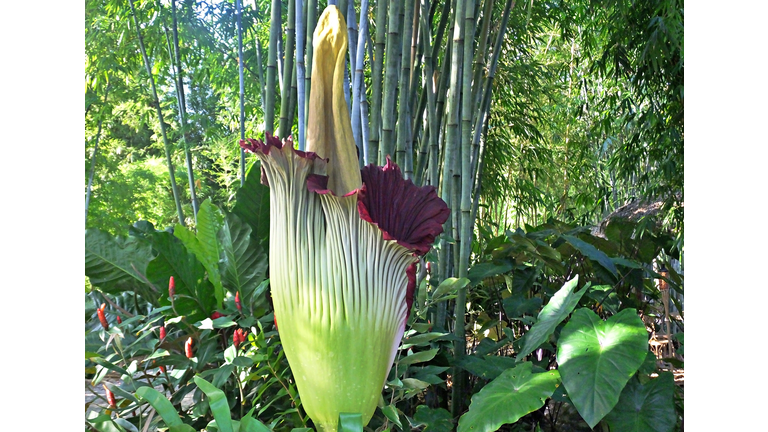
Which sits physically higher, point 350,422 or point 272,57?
point 272,57

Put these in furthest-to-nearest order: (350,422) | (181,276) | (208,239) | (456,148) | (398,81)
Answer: (398,81), (456,148), (208,239), (181,276), (350,422)

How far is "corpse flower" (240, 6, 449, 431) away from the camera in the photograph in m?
0.66

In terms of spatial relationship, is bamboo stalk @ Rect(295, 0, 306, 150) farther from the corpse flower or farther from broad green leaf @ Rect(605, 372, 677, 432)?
broad green leaf @ Rect(605, 372, 677, 432)

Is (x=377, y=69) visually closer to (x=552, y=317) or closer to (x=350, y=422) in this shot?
(x=552, y=317)

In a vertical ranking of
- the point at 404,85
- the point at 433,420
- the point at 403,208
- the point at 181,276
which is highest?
the point at 404,85

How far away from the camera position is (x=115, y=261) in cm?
92

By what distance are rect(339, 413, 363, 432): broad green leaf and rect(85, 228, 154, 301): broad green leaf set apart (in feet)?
1.46

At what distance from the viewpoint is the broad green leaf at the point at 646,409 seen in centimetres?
87

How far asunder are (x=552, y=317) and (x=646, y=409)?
206mm

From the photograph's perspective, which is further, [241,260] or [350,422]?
[241,260]

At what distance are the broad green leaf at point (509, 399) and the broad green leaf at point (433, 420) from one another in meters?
0.06

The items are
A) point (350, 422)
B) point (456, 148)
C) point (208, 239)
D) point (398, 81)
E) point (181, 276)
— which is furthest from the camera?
point (398, 81)

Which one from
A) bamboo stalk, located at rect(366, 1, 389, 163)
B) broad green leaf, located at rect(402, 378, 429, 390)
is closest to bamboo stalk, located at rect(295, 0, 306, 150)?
bamboo stalk, located at rect(366, 1, 389, 163)

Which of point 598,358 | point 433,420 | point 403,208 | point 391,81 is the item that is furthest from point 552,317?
point 391,81
